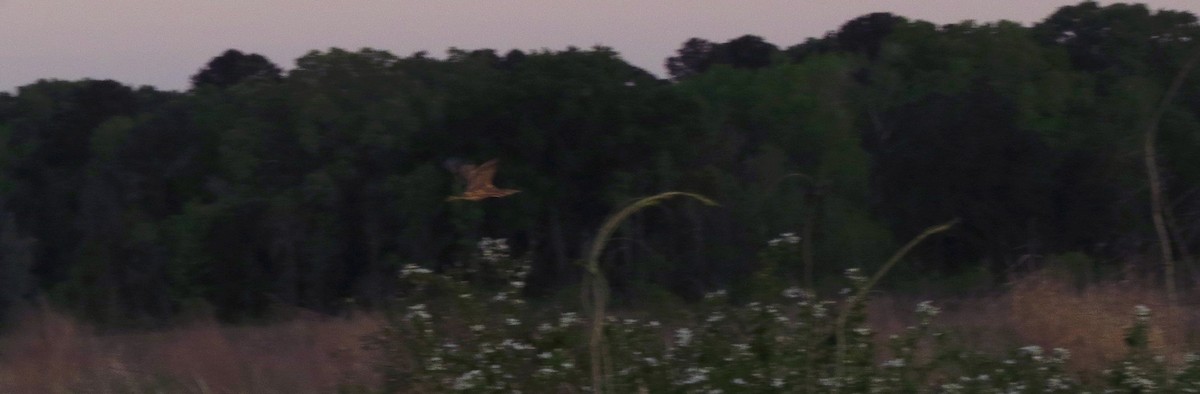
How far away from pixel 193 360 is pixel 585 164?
43.9 feet

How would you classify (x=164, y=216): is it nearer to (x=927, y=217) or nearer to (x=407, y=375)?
(x=927, y=217)

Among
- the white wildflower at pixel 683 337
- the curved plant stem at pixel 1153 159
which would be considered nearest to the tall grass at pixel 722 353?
the white wildflower at pixel 683 337

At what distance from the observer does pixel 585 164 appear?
21797 mm

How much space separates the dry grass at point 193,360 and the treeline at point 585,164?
6.34m

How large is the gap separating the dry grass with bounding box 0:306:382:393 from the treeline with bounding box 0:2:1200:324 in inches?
250

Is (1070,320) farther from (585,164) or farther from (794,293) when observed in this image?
(585,164)

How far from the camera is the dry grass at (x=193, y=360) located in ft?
22.2

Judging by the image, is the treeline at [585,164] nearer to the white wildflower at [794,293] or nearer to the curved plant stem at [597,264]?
the white wildflower at [794,293]

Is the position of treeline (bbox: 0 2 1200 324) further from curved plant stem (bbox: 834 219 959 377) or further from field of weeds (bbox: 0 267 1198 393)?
curved plant stem (bbox: 834 219 959 377)

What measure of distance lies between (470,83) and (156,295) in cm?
647

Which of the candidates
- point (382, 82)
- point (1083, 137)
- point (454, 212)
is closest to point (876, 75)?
point (1083, 137)

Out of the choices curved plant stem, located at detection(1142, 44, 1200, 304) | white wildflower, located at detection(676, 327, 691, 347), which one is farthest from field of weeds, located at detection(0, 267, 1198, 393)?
curved plant stem, located at detection(1142, 44, 1200, 304)

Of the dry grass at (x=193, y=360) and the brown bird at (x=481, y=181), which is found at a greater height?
the brown bird at (x=481, y=181)

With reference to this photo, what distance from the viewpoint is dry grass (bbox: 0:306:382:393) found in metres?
6.76
